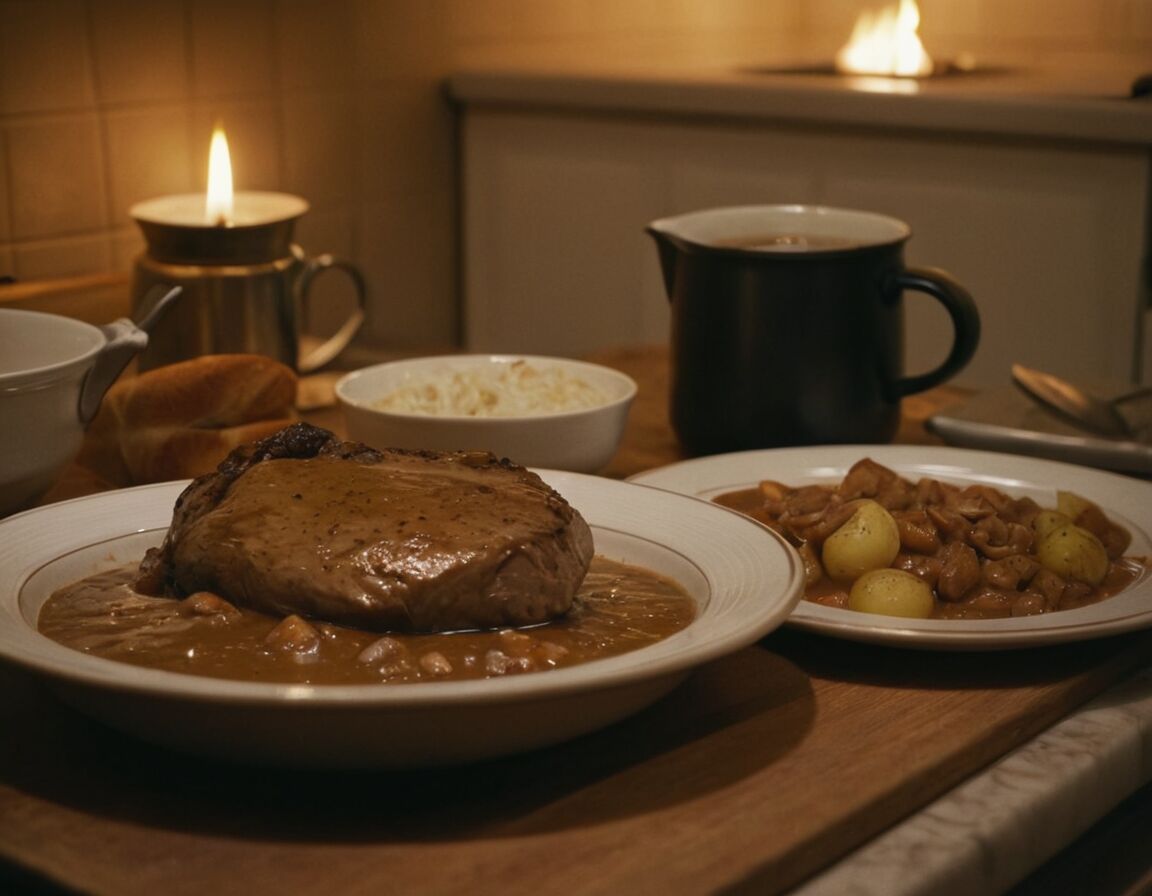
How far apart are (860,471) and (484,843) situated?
612 millimetres

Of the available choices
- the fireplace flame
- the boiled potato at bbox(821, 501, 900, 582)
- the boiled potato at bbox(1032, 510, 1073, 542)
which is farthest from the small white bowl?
the fireplace flame

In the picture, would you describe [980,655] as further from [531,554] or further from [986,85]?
[986,85]

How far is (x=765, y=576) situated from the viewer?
972 mm

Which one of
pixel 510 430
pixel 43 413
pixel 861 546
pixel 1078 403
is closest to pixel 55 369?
pixel 43 413

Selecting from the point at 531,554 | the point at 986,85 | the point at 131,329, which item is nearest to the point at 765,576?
the point at 531,554

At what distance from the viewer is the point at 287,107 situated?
8.80ft

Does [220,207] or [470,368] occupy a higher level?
[220,207]

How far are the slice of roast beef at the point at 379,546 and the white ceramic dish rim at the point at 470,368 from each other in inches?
11.8

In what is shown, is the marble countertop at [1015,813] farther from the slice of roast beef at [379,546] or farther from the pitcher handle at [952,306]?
the pitcher handle at [952,306]

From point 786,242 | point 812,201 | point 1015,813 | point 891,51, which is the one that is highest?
point 891,51

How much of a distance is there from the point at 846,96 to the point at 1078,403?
1.24 metres

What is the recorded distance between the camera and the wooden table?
2.51ft

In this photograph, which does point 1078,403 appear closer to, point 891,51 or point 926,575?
point 926,575

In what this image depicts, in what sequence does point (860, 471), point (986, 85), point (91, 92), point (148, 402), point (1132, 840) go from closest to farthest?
point (1132, 840) < point (860, 471) < point (148, 402) < point (91, 92) < point (986, 85)
